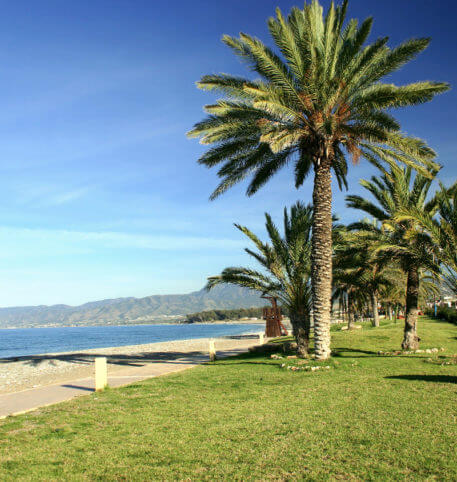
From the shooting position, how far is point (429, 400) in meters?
7.11

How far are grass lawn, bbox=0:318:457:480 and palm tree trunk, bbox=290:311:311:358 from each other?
4.51 m

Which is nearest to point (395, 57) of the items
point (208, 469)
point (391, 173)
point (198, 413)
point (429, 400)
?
point (391, 173)

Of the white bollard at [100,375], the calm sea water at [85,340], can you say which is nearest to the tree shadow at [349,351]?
the white bollard at [100,375]

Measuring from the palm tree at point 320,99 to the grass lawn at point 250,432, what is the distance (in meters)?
4.97

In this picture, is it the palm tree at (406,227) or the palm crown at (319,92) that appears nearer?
the palm crown at (319,92)

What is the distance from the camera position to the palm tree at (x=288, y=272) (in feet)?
49.6

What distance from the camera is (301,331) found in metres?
14.8

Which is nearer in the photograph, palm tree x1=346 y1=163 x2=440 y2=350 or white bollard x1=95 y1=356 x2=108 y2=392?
white bollard x1=95 y1=356 x2=108 y2=392

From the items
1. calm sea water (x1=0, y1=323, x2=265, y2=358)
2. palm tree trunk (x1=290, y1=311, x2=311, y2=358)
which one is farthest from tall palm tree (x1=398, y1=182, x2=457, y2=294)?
calm sea water (x1=0, y1=323, x2=265, y2=358)

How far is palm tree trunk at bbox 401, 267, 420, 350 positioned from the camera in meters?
15.5

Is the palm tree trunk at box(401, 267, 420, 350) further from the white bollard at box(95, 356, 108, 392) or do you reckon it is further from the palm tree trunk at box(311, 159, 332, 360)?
the white bollard at box(95, 356, 108, 392)

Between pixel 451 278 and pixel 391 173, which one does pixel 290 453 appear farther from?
pixel 391 173

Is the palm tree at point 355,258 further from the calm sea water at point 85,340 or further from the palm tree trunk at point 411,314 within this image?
the calm sea water at point 85,340

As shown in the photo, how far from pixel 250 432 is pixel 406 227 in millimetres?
13098
